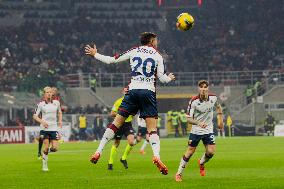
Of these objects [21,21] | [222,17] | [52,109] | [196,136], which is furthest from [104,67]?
[196,136]

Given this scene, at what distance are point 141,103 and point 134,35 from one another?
195 ft

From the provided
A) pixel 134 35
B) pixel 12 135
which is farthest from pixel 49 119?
pixel 134 35

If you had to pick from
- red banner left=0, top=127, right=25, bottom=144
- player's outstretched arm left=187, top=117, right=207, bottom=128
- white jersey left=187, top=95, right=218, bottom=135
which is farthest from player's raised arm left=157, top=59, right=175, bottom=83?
red banner left=0, top=127, right=25, bottom=144

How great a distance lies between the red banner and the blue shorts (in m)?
38.1

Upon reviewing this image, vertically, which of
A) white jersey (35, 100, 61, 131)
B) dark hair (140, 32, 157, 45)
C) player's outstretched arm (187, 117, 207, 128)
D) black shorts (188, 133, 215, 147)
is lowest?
black shorts (188, 133, 215, 147)

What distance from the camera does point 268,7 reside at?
7669 centimetres

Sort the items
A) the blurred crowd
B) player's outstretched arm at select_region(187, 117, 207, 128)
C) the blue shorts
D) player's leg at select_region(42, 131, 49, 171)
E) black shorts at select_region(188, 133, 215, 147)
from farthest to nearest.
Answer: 1. the blurred crowd
2. player's leg at select_region(42, 131, 49, 171)
3. black shorts at select_region(188, 133, 215, 147)
4. player's outstretched arm at select_region(187, 117, 207, 128)
5. the blue shorts

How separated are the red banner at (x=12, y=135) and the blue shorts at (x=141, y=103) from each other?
3809 cm

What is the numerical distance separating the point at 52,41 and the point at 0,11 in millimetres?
5881

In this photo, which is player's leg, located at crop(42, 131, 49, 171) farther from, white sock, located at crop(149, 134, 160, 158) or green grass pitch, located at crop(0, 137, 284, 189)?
white sock, located at crop(149, 134, 160, 158)

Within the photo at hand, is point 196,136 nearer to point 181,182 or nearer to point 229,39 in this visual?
point 181,182

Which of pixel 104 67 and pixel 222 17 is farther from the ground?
pixel 222 17

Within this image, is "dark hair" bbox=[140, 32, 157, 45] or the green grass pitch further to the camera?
the green grass pitch

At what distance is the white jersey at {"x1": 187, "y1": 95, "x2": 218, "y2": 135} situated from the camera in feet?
60.7
